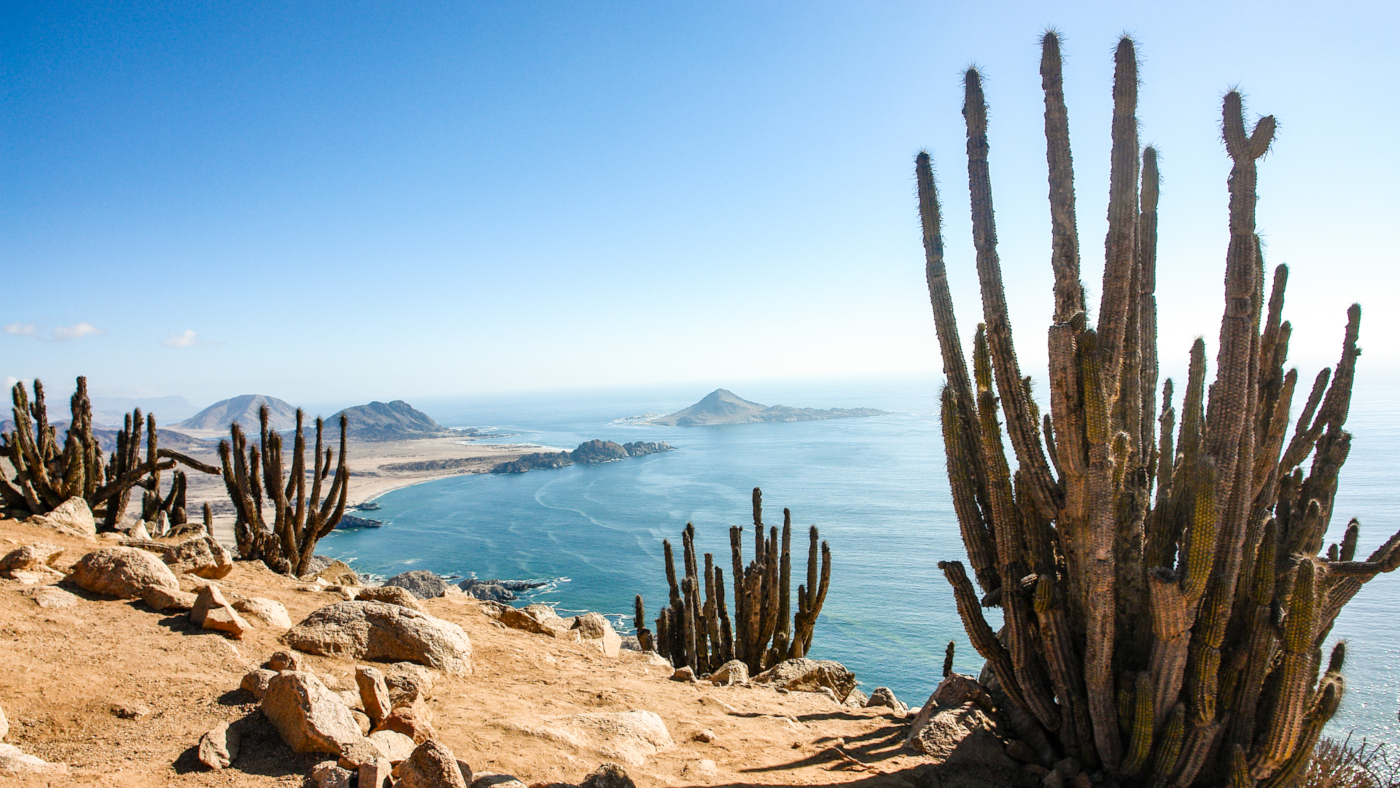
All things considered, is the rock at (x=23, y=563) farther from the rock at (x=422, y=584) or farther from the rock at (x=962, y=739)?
the rock at (x=422, y=584)

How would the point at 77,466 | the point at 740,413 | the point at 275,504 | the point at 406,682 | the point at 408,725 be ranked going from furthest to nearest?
the point at 740,413 → the point at 77,466 → the point at 275,504 → the point at 406,682 → the point at 408,725

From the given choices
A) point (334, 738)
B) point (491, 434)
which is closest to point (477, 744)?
point (334, 738)

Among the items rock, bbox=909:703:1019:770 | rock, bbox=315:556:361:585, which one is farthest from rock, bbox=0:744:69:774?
rock, bbox=315:556:361:585

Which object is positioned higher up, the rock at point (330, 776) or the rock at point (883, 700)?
the rock at point (330, 776)

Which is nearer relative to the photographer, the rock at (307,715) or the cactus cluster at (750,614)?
the rock at (307,715)

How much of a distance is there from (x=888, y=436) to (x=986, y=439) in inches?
3351

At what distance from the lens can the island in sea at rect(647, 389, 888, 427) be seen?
129625 mm

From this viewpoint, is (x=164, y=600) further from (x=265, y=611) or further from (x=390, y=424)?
(x=390, y=424)

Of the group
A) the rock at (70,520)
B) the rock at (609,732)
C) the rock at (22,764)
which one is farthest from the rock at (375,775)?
the rock at (70,520)

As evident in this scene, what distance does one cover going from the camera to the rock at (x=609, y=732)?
505 centimetres

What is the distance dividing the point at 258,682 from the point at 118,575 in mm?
2840

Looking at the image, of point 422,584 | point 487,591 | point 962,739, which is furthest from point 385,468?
point 962,739

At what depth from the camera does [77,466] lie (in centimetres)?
1173

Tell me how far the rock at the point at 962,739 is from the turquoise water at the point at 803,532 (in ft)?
19.2
